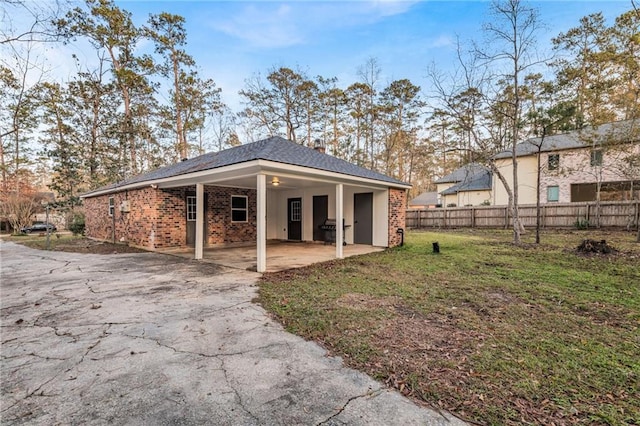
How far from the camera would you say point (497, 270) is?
623 cm

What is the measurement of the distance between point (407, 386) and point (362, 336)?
886 mm

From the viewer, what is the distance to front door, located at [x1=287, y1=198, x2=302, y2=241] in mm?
12438

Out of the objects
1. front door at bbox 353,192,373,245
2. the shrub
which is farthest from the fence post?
front door at bbox 353,192,373,245

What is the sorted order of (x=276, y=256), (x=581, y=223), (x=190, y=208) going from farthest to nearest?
(x=581, y=223), (x=190, y=208), (x=276, y=256)

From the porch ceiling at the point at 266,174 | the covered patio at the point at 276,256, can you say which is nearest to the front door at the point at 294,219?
the covered patio at the point at 276,256

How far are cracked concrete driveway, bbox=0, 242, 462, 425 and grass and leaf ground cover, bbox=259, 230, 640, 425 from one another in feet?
1.17

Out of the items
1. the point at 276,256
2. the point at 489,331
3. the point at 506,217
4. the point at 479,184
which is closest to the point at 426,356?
the point at 489,331

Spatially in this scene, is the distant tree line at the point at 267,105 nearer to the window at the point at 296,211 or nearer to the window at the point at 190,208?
the window at the point at 296,211

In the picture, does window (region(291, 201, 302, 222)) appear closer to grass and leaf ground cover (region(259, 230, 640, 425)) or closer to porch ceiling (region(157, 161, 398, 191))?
porch ceiling (region(157, 161, 398, 191))

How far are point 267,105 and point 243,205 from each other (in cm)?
1104

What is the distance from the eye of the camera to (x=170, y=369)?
244 centimetres

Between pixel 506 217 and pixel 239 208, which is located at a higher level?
pixel 239 208

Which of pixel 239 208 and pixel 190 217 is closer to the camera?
pixel 190 217

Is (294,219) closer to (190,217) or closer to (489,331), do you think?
(190,217)
